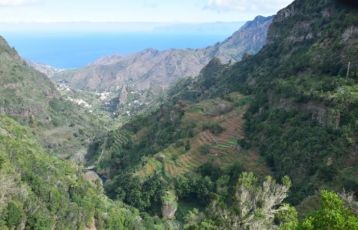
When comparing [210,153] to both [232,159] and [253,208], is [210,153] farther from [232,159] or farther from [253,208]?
[253,208]

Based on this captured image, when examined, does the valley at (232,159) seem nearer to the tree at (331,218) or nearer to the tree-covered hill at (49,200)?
the tree-covered hill at (49,200)

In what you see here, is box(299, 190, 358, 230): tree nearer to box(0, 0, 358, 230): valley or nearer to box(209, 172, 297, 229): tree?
box(0, 0, 358, 230): valley

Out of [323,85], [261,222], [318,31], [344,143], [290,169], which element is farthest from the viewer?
[318,31]

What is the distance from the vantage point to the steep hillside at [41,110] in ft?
425

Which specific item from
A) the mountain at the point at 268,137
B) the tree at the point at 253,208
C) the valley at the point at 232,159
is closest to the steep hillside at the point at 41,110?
the valley at the point at 232,159

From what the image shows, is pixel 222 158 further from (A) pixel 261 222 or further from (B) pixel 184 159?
(A) pixel 261 222

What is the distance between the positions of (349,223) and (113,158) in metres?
66.1

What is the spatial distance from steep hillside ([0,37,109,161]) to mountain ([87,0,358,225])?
47724 mm


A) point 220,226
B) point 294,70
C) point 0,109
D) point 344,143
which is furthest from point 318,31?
point 0,109

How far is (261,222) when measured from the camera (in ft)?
75.9

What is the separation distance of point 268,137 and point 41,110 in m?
96.6

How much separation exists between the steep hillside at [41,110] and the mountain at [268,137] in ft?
157

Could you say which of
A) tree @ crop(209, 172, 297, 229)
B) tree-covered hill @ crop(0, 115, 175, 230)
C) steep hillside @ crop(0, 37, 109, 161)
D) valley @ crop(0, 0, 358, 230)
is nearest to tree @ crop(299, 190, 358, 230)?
valley @ crop(0, 0, 358, 230)

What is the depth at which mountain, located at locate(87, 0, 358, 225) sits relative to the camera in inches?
1842
